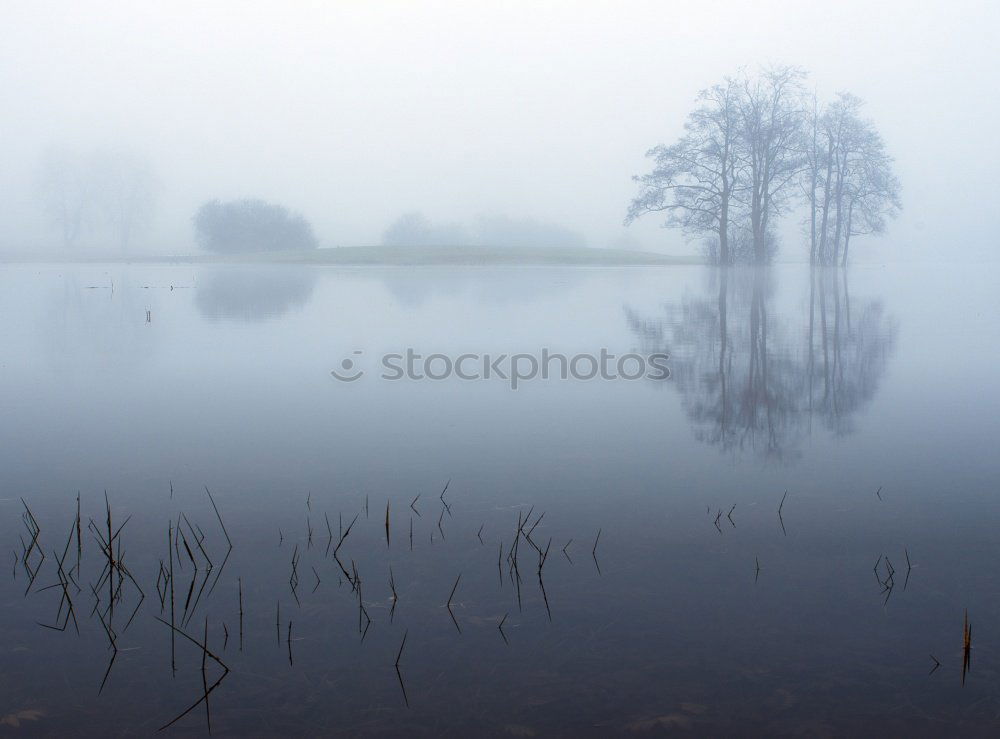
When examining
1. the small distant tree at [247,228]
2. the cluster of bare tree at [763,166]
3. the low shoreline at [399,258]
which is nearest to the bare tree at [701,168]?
the cluster of bare tree at [763,166]

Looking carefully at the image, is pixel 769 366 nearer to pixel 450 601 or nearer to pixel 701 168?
pixel 450 601

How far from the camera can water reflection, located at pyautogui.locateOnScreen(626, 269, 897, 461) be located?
24.6ft

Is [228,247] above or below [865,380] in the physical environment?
above

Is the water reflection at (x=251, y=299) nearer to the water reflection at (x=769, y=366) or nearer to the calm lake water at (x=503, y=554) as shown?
the water reflection at (x=769, y=366)

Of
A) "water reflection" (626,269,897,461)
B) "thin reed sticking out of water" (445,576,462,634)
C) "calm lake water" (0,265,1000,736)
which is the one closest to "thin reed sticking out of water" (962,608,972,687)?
"calm lake water" (0,265,1000,736)

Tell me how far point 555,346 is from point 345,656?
409 inches

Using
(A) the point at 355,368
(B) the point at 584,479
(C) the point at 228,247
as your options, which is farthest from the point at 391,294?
(C) the point at 228,247

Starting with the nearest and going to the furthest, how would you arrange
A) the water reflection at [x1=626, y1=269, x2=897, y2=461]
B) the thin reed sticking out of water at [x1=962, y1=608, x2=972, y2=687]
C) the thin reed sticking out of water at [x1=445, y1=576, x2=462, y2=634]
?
the thin reed sticking out of water at [x1=962, y1=608, x2=972, y2=687], the thin reed sticking out of water at [x1=445, y1=576, x2=462, y2=634], the water reflection at [x1=626, y1=269, x2=897, y2=461]

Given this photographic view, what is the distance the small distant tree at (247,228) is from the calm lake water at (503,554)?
242ft

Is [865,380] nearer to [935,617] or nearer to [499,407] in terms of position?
[499,407]

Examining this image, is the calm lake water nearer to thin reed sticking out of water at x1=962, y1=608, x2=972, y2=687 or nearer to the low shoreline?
thin reed sticking out of water at x1=962, y1=608, x2=972, y2=687

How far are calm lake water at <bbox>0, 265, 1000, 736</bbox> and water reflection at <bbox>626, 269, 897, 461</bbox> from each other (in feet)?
0.24

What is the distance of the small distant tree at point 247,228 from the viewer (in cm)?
8025

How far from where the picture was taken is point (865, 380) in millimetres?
10117
